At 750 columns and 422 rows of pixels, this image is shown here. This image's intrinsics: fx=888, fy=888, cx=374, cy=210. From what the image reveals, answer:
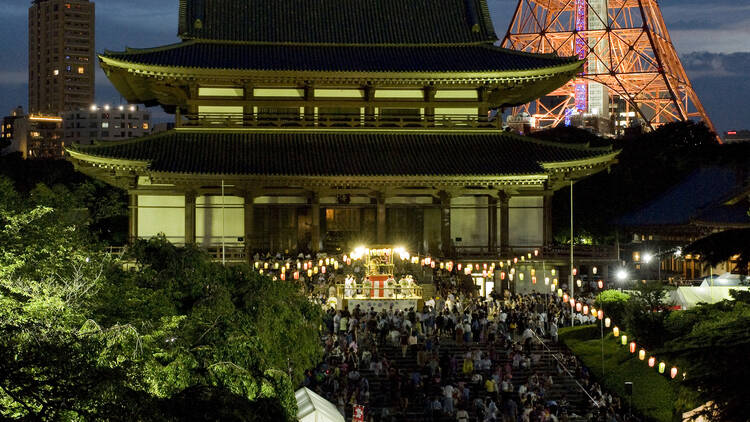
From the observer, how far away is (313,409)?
20.4 metres

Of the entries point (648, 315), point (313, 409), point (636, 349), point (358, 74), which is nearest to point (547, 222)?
point (358, 74)

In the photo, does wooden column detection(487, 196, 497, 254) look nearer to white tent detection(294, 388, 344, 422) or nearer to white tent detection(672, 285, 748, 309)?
white tent detection(672, 285, 748, 309)

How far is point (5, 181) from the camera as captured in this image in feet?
96.7

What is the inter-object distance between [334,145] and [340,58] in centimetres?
457

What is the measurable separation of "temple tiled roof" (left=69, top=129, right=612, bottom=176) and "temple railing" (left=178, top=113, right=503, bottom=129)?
1.25 ft

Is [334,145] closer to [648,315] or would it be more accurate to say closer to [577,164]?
[577,164]

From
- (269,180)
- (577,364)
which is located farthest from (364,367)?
(269,180)

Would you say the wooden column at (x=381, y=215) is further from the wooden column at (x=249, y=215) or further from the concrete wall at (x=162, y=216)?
the concrete wall at (x=162, y=216)

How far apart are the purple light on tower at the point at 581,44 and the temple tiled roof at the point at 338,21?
53389 mm

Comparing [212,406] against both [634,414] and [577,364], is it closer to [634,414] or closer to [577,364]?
[634,414]

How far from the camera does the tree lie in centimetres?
1016

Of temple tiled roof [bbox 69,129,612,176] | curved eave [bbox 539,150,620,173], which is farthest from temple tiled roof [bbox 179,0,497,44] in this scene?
curved eave [bbox 539,150,620,173]

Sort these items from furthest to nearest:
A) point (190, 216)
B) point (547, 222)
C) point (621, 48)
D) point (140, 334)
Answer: point (621, 48) → point (547, 222) → point (190, 216) → point (140, 334)

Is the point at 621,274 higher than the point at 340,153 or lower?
lower
